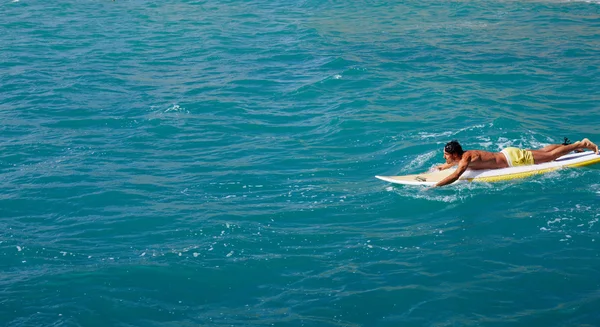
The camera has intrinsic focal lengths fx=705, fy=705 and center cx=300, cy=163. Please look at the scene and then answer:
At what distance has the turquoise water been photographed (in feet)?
29.8

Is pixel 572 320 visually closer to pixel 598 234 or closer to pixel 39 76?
pixel 598 234

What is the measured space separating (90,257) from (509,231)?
624 cm

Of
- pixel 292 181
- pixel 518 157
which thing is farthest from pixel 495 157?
pixel 292 181

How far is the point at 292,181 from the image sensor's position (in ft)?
42.7

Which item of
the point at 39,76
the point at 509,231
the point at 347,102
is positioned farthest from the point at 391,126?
the point at 39,76

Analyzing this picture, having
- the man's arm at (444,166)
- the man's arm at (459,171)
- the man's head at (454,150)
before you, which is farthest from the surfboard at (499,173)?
the man's head at (454,150)

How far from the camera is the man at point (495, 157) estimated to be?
11.9 metres

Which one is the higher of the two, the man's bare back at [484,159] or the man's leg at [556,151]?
the man's bare back at [484,159]

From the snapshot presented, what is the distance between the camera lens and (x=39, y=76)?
20.3 meters

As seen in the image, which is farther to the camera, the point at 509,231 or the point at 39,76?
the point at 39,76

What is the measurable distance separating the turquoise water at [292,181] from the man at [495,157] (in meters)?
0.36

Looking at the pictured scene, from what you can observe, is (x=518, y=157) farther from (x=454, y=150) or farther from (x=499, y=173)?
(x=454, y=150)

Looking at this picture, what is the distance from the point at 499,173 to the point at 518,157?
483mm

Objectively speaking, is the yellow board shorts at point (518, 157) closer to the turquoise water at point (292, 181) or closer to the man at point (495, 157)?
the man at point (495, 157)
